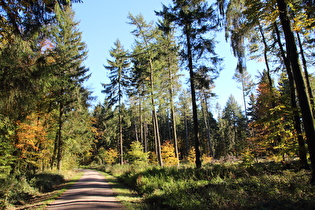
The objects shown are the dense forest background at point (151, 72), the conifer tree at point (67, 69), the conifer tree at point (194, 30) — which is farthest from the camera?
the conifer tree at point (67, 69)

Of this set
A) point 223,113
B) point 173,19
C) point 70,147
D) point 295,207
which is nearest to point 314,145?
point 295,207

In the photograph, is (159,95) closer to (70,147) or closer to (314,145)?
(70,147)

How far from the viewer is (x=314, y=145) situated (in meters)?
5.86

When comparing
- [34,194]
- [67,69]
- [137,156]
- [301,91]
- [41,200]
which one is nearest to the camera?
[301,91]

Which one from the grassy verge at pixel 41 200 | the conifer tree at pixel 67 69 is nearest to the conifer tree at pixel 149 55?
the conifer tree at pixel 67 69

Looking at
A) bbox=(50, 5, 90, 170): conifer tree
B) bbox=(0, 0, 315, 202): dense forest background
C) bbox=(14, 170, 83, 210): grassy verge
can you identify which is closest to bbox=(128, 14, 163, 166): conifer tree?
bbox=(0, 0, 315, 202): dense forest background

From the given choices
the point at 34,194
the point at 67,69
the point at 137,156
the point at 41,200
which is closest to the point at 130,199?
the point at 41,200

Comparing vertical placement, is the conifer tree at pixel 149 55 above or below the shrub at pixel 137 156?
above

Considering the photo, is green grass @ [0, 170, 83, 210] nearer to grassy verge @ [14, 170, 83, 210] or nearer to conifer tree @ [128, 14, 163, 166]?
grassy verge @ [14, 170, 83, 210]

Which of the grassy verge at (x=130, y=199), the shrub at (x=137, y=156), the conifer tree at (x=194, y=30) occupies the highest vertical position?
the conifer tree at (x=194, y=30)

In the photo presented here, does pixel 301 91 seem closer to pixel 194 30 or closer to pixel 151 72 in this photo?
pixel 194 30

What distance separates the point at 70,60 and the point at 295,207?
1857 centimetres

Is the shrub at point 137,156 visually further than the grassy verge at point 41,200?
Yes

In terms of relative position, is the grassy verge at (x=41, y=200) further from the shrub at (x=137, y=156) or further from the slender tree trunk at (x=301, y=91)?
the slender tree trunk at (x=301, y=91)
